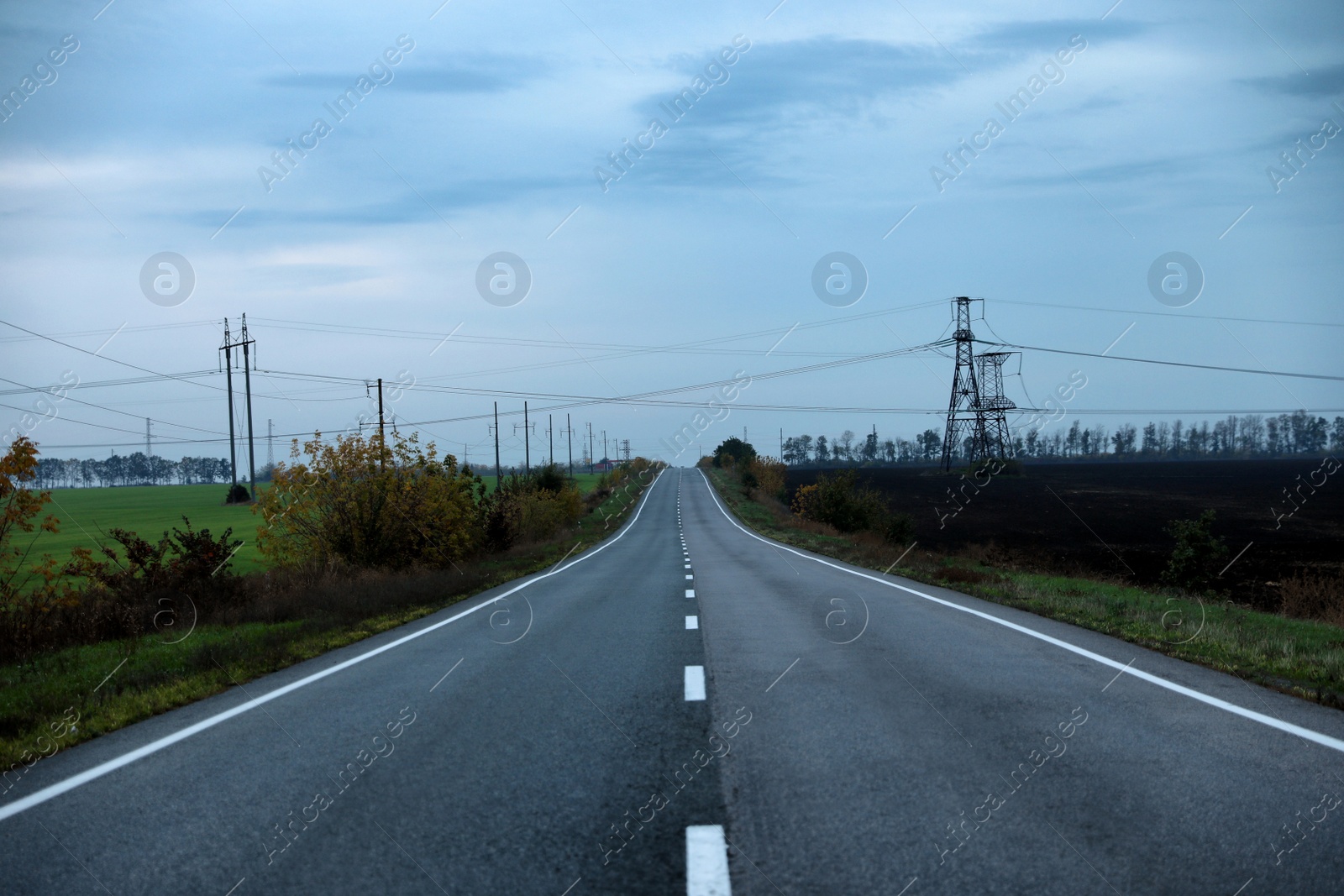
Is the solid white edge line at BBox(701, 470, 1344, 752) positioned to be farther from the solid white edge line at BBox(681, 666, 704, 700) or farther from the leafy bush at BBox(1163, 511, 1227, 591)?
the leafy bush at BBox(1163, 511, 1227, 591)

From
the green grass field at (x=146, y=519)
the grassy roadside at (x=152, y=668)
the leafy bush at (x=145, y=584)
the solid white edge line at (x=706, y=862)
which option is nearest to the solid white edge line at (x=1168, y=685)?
the solid white edge line at (x=706, y=862)

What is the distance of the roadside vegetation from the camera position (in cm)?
934

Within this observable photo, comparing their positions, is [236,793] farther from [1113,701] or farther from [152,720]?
[1113,701]

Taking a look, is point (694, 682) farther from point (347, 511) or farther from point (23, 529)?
point (347, 511)

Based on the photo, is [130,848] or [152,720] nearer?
[130,848]

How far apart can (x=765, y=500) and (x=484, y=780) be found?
8517 centimetres

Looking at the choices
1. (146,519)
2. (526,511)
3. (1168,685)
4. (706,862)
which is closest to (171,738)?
(706,862)

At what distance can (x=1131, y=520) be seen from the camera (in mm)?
59750

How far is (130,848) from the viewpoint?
15.2ft

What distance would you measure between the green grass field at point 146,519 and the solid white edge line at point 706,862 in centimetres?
3018

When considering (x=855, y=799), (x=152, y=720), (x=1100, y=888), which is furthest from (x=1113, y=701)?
(x=152, y=720)

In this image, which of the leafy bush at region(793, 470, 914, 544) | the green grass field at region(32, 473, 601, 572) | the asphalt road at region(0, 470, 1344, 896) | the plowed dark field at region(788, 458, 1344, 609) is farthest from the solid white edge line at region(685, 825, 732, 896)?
the leafy bush at region(793, 470, 914, 544)

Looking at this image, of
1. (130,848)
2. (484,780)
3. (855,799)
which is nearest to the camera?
(130,848)

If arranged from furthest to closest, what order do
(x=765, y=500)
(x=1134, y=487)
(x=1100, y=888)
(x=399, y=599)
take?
(x=1134, y=487) < (x=765, y=500) < (x=399, y=599) < (x=1100, y=888)
